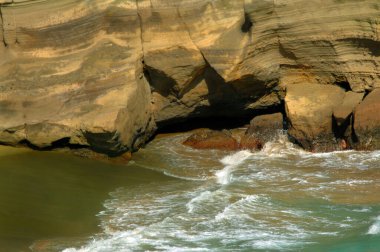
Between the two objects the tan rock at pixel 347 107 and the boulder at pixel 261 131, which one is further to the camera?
Answer: the boulder at pixel 261 131

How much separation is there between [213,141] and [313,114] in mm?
1693

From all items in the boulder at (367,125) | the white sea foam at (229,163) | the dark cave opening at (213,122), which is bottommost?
the white sea foam at (229,163)

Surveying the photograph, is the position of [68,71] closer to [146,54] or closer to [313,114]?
[146,54]

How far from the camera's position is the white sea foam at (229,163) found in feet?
32.2

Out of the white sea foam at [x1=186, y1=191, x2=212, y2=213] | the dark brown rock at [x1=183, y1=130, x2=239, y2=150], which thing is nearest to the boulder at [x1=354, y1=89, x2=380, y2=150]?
the dark brown rock at [x1=183, y1=130, x2=239, y2=150]

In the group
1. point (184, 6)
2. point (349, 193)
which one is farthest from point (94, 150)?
point (349, 193)

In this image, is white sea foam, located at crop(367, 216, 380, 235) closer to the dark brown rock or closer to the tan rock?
the tan rock

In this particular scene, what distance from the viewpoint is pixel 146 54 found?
37.7 feet

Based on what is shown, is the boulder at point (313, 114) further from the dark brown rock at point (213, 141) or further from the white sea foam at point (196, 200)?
the white sea foam at point (196, 200)

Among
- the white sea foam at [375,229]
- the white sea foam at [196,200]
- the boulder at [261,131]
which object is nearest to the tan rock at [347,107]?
the boulder at [261,131]

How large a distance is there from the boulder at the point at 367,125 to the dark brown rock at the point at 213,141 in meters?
1.98

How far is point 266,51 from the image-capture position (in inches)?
453

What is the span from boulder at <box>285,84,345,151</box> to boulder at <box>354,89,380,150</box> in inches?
17.9

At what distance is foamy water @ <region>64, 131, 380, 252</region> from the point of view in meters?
7.37
